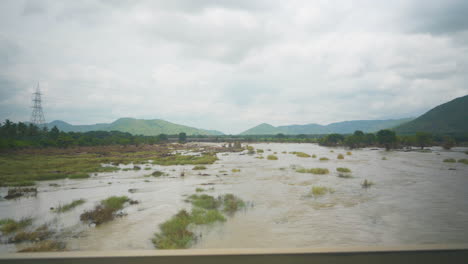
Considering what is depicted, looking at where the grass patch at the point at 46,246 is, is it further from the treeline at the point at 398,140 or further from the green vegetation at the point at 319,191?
the treeline at the point at 398,140

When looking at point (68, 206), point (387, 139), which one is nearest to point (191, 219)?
point (68, 206)

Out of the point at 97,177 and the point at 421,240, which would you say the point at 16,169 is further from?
the point at 421,240

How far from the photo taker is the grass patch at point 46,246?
7559 millimetres

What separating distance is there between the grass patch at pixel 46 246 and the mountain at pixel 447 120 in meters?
149

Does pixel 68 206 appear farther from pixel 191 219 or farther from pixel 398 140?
pixel 398 140

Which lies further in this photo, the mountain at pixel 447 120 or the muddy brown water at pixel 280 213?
the mountain at pixel 447 120

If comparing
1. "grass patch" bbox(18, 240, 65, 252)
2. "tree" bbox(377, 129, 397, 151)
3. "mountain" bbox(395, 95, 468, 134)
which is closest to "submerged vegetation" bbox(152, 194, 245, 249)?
"grass patch" bbox(18, 240, 65, 252)

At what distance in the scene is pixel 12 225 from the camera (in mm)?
10062

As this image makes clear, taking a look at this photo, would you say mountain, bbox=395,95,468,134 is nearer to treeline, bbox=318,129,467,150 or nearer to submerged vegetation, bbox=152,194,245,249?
treeline, bbox=318,129,467,150

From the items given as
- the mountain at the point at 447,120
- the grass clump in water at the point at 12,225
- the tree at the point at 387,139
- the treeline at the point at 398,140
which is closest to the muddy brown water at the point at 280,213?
the grass clump in water at the point at 12,225

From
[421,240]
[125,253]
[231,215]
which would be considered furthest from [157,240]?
[421,240]

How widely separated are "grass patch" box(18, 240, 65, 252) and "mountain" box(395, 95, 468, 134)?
149 meters

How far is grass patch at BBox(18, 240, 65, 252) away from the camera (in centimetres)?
756

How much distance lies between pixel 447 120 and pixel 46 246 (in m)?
176
